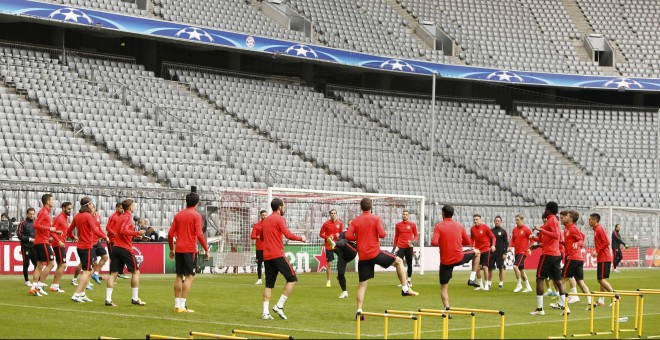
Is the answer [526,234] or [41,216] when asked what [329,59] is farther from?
[41,216]

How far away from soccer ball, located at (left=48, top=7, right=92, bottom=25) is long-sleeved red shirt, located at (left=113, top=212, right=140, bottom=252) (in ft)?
79.5

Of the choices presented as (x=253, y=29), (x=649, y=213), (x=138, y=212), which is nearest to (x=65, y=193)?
(x=138, y=212)

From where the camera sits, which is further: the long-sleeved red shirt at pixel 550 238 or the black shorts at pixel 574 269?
the black shorts at pixel 574 269

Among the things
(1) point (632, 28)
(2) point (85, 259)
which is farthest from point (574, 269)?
(1) point (632, 28)

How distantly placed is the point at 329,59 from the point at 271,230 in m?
35.0

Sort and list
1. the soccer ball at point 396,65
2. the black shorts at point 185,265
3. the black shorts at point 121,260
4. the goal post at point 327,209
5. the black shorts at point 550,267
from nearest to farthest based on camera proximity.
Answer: the black shorts at point 185,265, the black shorts at point 121,260, the black shorts at point 550,267, the goal post at point 327,209, the soccer ball at point 396,65

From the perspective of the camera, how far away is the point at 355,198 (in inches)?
1565

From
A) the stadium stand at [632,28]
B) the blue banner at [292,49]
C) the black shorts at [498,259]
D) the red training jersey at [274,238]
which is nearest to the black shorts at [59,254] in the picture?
the red training jersey at [274,238]

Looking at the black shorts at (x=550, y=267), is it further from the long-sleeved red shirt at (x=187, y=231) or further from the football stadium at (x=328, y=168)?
the long-sleeved red shirt at (x=187, y=231)

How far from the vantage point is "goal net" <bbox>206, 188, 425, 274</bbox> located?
35.5 m

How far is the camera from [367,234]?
19.5m

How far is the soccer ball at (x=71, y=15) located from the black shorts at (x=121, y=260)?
24362 millimetres

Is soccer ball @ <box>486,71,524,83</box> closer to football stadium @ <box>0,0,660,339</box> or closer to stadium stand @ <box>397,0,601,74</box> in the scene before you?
football stadium @ <box>0,0,660,339</box>

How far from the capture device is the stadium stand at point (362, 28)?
56156 millimetres
